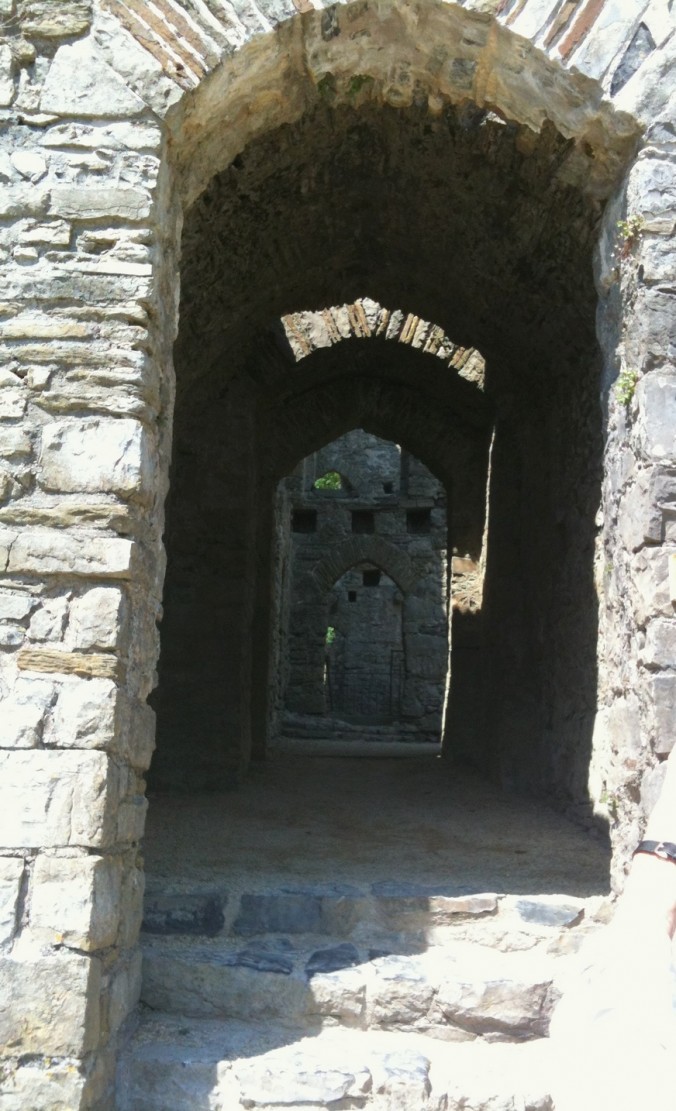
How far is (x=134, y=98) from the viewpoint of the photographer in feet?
10.2

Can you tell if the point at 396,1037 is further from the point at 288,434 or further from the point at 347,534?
the point at 347,534

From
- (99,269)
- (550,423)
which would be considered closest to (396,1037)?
(99,269)

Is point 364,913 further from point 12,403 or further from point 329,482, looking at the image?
point 329,482

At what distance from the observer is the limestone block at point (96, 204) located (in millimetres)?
3045

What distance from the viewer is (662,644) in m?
2.96

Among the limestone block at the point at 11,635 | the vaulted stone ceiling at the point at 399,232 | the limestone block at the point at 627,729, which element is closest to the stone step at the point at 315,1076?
the limestone block at the point at 627,729

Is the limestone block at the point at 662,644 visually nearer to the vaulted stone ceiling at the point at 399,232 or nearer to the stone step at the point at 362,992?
the stone step at the point at 362,992

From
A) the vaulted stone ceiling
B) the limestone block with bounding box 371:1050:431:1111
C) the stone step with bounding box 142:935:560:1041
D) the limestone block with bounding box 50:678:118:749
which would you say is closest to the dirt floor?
the stone step with bounding box 142:935:560:1041

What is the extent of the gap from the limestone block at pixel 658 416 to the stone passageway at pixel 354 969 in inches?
64.5

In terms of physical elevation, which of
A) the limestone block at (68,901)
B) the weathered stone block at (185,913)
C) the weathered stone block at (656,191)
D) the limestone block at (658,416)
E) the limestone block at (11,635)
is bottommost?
the weathered stone block at (185,913)

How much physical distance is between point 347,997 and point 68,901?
108 centimetres

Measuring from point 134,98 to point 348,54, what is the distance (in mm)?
871

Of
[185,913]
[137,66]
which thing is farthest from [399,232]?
[185,913]

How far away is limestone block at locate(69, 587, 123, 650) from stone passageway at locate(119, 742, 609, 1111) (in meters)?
1.22
